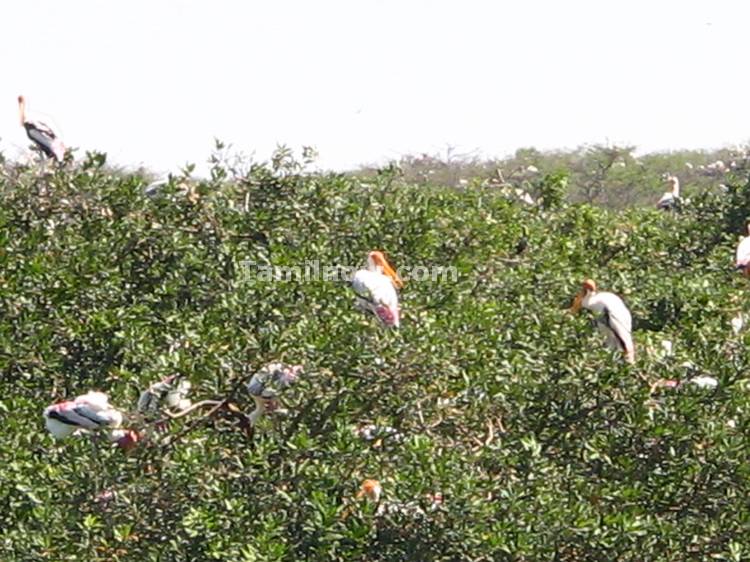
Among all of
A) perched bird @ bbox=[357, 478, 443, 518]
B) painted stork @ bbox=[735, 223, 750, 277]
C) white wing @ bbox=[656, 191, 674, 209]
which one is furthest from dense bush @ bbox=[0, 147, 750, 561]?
white wing @ bbox=[656, 191, 674, 209]

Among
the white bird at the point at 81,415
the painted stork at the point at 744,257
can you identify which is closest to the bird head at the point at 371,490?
the white bird at the point at 81,415

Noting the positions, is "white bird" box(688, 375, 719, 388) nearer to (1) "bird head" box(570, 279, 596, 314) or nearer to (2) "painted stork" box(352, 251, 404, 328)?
(2) "painted stork" box(352, 251, 404, 328)

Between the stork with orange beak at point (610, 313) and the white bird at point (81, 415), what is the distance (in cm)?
215

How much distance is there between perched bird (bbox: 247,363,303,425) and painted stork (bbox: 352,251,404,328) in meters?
0.75

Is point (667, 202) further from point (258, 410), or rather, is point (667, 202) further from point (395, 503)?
point (395, 503)

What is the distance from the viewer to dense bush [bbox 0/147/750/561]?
6480 millimetres

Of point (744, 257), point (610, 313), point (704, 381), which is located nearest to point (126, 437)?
point (704, 381)

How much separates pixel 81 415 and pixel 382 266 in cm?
213

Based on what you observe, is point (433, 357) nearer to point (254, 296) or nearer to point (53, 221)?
point (254, 296)

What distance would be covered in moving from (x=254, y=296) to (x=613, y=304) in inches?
75.7

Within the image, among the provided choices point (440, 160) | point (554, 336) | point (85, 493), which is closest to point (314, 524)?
point (85, 493)

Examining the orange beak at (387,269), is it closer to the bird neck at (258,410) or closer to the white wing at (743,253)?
the bird neck at (258,410)

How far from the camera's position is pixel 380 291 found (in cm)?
856

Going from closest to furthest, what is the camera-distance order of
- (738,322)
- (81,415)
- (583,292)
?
(81,415) < (738,322) < (583,292)
